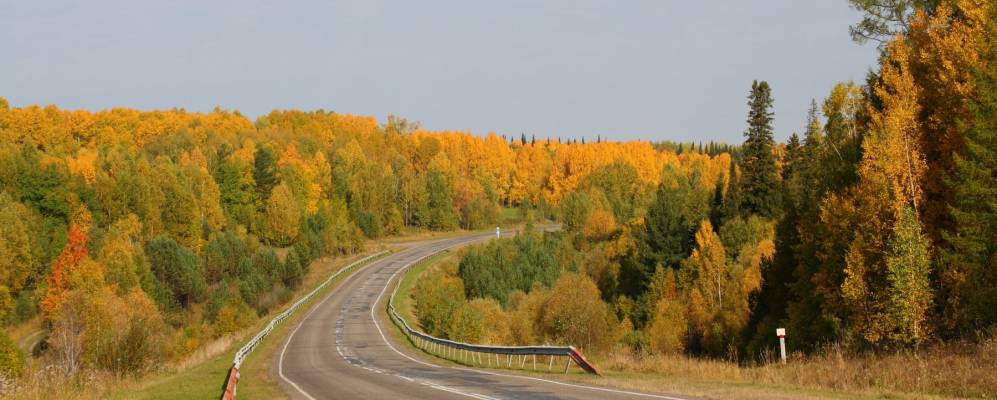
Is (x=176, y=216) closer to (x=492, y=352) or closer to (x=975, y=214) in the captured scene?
(x=492, y=352)

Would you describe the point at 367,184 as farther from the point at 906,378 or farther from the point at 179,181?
the point at 906,378

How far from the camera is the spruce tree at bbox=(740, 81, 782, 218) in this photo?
88.4 meters

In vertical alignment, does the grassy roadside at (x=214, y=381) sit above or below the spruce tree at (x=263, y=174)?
below

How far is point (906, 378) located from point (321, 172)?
463 ft

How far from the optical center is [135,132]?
174000 millimetres

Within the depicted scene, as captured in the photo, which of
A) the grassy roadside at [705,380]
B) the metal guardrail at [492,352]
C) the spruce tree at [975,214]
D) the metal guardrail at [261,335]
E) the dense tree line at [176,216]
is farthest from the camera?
the dense tree line at [176,216]

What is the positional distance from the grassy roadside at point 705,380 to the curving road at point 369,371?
3.59ft

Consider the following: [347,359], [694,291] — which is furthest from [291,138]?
[347,359]

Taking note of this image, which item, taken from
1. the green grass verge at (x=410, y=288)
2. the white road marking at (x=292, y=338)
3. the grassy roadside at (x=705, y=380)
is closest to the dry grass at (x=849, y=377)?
the grassy roadside at (x=705, y=380)

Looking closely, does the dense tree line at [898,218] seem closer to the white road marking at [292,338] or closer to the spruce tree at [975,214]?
the spruce tree at [975,214]

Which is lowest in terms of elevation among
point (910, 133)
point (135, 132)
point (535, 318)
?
point (535, 318)

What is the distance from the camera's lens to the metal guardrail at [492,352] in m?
28.6

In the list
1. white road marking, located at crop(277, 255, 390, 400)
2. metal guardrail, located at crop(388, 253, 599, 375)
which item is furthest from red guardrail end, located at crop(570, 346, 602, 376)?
white road marking, located at crop(277, 255, 390, 400)

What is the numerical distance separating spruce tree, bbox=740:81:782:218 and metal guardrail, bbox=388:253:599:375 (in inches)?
1651
